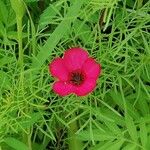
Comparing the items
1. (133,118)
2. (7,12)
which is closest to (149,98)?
(133,118)

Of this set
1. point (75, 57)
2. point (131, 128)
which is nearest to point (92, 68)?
point (75, 57)

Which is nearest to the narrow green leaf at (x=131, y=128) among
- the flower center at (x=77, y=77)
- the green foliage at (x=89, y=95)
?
the green foliage at (x=89, y=95)

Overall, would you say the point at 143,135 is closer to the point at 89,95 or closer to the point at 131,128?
the point at 131,128

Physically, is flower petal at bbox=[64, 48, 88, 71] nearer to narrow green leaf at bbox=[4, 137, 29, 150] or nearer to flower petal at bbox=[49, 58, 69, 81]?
flower petal at bbox=[49, 58, 69, 81]

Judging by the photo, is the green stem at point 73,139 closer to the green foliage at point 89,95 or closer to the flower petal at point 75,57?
the green foliage at point 89,95

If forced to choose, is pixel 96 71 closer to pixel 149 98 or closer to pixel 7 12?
pixel 149 98
